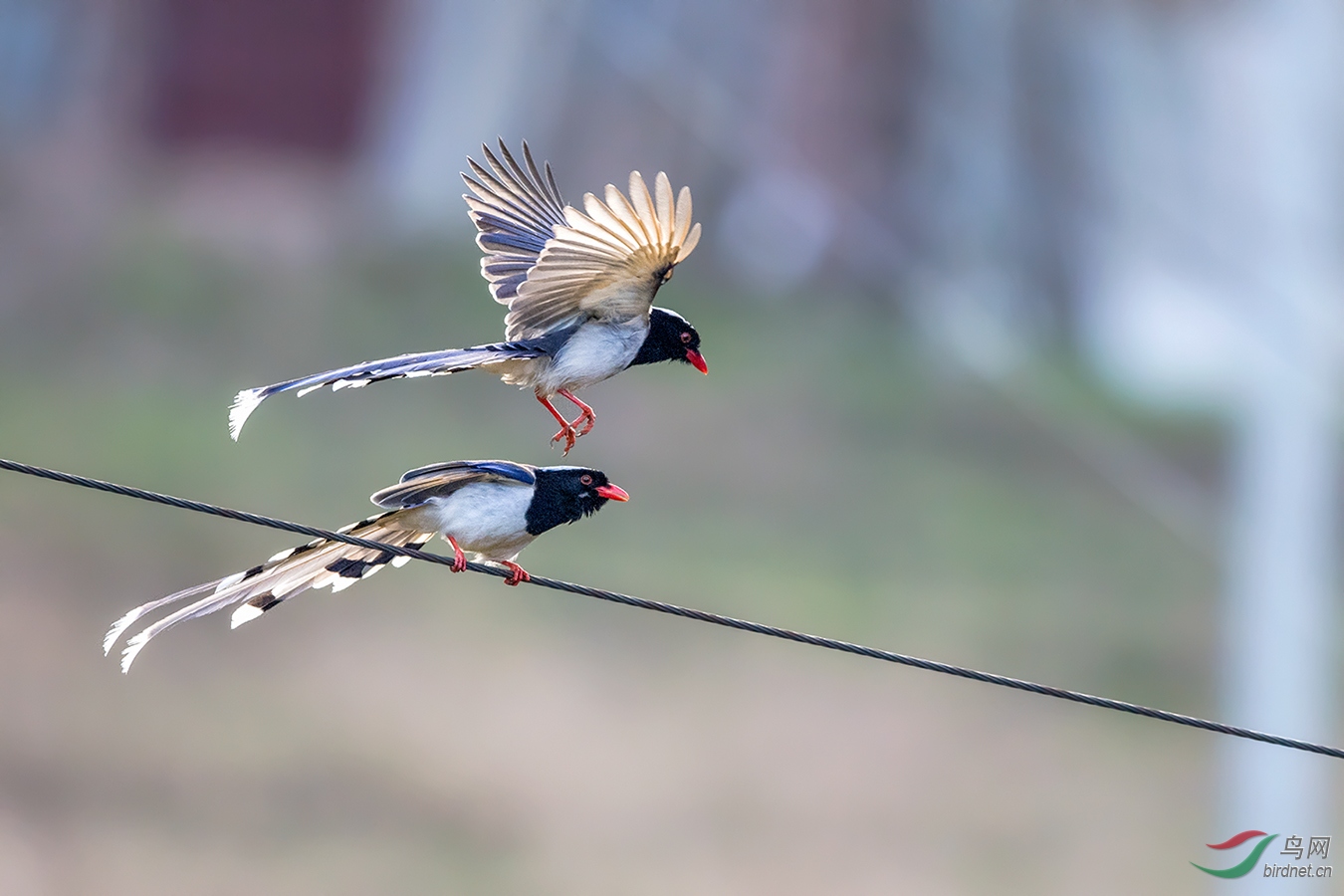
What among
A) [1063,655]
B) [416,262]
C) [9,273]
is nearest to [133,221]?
[9,273]

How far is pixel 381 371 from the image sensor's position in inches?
127

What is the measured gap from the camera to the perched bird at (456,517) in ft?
13.8

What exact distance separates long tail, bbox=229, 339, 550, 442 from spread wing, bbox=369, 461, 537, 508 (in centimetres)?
68

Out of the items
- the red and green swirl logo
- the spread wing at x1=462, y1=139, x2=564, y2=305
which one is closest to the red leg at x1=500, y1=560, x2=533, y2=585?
the spread wing at x1=462, y1=139, x2=564, y2=305

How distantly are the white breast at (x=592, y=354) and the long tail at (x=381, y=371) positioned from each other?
82 mm

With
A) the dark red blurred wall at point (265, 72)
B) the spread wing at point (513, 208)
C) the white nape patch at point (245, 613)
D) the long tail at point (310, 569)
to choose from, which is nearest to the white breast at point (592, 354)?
the spread wing at point (513, 208)

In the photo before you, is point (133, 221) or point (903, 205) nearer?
point (133, 221)

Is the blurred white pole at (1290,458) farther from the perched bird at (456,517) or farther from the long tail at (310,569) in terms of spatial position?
the long tail at (310,569)

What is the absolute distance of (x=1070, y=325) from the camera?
20.1 metres

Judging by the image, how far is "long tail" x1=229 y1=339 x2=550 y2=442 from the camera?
10.3 feet

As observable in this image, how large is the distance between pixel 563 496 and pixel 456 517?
30 centimetres

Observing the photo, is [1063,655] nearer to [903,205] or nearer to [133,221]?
[903,205]

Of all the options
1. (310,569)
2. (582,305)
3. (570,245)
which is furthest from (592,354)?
(310,569)

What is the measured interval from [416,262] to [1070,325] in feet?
27.5
